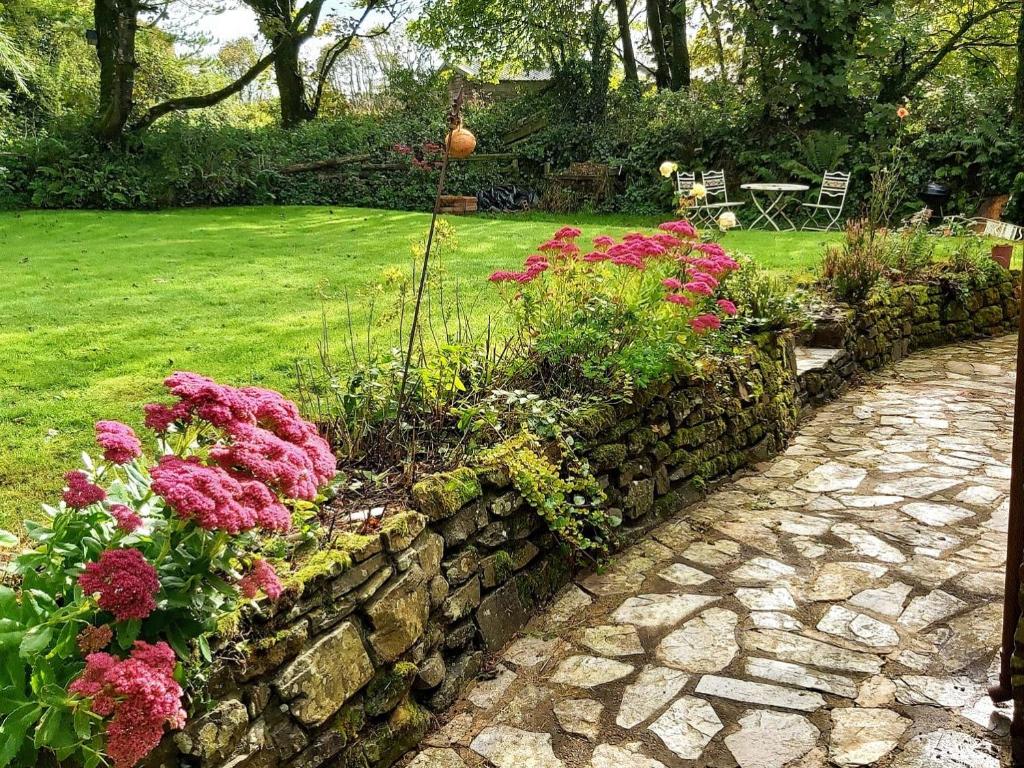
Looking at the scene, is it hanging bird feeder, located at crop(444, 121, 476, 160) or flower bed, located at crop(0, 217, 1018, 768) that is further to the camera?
hanging bird feeder, located at crop(444, 121, 476, 160)

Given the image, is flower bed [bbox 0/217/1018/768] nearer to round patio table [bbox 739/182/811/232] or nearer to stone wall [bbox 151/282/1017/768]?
stone wall [bbox 151/282/1017/768]

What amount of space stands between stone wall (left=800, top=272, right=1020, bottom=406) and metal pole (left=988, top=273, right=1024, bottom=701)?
11.9 ft

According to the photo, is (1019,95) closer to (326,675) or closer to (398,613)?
(398,613)

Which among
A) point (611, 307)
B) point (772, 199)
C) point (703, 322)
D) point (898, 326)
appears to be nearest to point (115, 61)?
point (772, 199)

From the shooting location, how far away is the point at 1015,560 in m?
2.59

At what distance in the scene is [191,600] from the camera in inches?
78.8

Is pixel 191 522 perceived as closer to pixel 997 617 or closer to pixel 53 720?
pixel 53 720

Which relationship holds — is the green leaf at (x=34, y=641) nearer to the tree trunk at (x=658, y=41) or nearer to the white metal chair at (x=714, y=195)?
the white metal chair at (x=714, y=195)

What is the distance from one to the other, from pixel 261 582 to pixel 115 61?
47.8 feet

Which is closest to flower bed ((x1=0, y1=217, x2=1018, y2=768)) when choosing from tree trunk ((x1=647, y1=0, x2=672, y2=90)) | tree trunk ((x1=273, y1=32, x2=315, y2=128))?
tree trunk ((x1=273, y1=32, x2=315, y2=128))

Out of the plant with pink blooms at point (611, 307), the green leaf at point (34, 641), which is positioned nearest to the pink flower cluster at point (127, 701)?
the green leaf at point (34, 641)

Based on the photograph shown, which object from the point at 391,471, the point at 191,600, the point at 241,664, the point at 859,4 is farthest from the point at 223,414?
the point at 859,4

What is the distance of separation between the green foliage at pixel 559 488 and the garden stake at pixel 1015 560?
1593 millimetres

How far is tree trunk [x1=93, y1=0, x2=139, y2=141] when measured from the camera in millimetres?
13750
